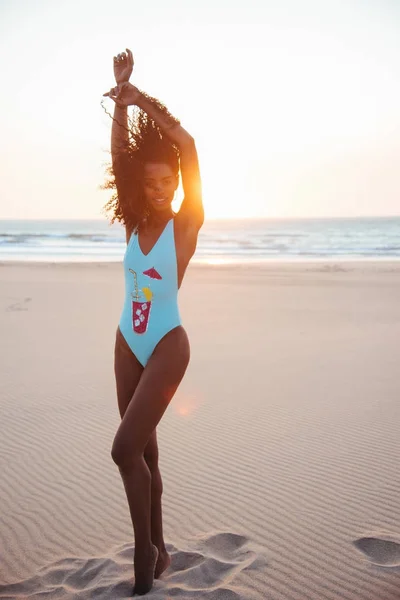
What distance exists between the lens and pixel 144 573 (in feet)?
11.0

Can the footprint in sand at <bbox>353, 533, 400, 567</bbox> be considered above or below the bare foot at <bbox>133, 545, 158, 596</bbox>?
below

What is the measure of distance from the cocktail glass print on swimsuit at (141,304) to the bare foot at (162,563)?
1.35m

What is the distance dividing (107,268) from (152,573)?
2233 centimetres

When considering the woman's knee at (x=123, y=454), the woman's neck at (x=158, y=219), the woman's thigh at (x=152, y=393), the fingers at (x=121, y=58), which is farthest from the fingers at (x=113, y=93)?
the woman's knee at (x=123, y=454)

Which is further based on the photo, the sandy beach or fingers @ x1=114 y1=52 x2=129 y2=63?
the sandy beach

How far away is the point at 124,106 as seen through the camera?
3508 millimetres

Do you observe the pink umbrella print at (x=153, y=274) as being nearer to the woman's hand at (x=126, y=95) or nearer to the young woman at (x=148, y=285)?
the young woman at (x=148, y=285)

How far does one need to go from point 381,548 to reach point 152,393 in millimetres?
1962

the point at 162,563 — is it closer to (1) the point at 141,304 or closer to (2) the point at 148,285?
(1) the point at 141,304

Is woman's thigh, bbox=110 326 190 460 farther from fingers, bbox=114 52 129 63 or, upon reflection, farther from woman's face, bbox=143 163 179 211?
fingers, bbox=114 52 129 63

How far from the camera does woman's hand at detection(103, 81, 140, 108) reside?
337 centimetres

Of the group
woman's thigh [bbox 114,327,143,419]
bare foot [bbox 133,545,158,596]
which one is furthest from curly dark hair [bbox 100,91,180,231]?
bare foot [bbox 133,545,158,596]

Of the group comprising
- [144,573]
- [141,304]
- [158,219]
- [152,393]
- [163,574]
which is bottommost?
[163,574]

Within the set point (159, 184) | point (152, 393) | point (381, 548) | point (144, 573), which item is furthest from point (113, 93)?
point (381, 548)
